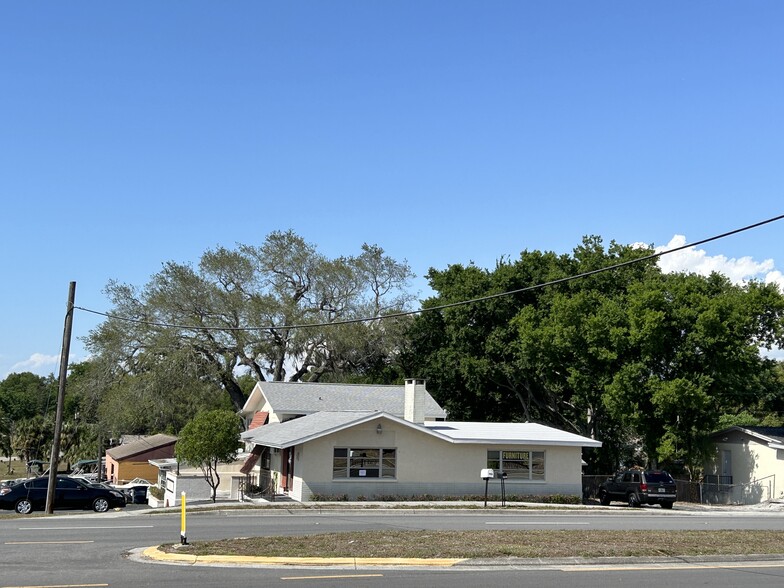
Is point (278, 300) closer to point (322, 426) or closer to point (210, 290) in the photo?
point (210, 290)

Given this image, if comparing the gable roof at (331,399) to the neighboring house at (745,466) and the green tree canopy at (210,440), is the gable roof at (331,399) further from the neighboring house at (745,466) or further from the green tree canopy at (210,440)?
the neighboring house at (745,466)

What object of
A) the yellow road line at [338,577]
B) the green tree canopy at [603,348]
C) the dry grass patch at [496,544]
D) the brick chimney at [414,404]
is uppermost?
the green tree canopy at [603,348]

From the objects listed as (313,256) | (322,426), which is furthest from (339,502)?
(313,256)

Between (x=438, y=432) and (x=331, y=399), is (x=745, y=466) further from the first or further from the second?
(x=331, y=399)

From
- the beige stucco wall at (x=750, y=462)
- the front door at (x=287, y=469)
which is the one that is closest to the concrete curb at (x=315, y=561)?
the front door at (x=287, y=469)

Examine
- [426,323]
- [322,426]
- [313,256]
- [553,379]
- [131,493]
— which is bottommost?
[131,493]

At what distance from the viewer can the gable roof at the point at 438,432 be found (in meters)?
35.8

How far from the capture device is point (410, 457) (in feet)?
122

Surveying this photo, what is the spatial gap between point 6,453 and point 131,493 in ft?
228

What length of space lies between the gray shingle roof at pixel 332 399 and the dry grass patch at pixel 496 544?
89.3 feet

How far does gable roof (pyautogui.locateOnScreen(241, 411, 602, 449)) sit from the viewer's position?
117 ft

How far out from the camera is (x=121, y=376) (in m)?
62.0

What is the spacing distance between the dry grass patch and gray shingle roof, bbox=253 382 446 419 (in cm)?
2723

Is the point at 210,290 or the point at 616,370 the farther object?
the point at 210,290
